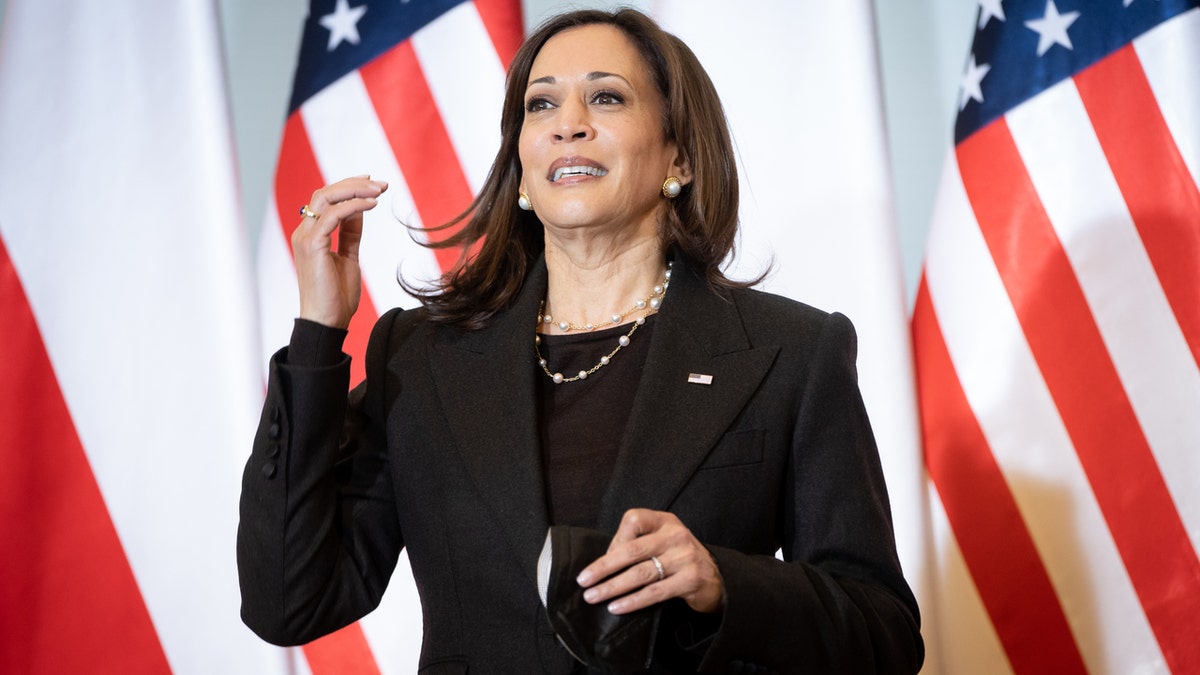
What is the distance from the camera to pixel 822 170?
97.0 inches

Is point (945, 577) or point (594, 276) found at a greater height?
point (594, 276)

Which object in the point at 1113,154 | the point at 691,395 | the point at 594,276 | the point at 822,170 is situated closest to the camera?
the point at 691,395

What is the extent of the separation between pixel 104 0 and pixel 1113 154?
6.94 feet

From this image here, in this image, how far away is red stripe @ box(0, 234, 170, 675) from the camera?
7.90 ft

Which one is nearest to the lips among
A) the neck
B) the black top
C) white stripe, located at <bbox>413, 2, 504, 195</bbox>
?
the neck

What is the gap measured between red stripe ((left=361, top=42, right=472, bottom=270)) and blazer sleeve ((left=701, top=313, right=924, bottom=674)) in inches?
44.9

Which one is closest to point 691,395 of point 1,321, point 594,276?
point 594,276

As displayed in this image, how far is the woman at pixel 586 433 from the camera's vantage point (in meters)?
1.44

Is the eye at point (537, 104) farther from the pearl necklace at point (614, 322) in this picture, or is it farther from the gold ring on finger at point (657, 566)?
the gold ring on finger at point (657, 566)

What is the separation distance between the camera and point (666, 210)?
5.93ft

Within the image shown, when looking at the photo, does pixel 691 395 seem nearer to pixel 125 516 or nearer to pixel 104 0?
pixel 125 516

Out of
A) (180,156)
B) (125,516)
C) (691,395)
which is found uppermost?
(180,156)

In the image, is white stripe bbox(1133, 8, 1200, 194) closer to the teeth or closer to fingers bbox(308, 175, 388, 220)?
the teeth

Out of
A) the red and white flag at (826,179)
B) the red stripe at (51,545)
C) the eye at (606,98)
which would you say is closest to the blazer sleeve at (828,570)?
the eye at (606,98)
